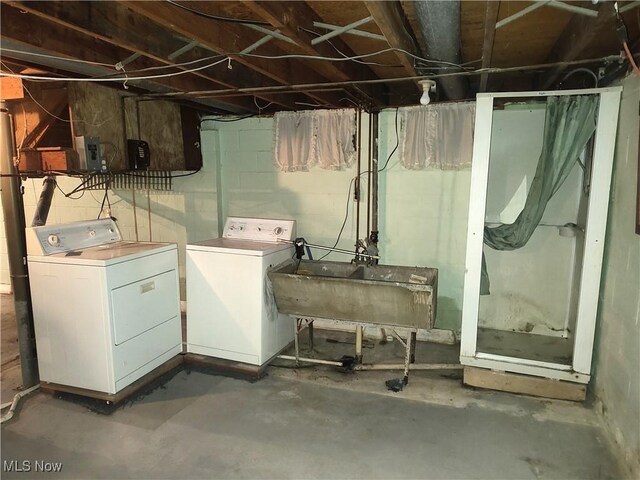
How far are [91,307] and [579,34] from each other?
10.5 ft

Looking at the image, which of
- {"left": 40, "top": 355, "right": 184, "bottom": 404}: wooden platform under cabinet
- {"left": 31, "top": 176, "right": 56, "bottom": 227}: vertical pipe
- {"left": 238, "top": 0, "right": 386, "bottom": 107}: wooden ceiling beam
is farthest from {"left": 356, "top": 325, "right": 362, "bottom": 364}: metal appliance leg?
{"left": 31, "top": 176, "right": 56, "bottom": 227}: vertical pipe

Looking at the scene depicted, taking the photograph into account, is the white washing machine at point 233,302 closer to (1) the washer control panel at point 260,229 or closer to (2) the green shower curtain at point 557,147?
(1) the washer control panel at point 260,229

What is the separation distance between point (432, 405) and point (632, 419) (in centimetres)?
112

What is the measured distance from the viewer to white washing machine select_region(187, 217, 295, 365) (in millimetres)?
3221

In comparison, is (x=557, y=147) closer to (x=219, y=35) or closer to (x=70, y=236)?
(x=219, y=35)

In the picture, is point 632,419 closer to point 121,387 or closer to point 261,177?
point 121,387

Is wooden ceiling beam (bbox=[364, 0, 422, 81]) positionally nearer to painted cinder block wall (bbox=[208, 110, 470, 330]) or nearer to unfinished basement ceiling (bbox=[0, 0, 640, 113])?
unfinished basement ceiling (bbox=[0, 0, 640, 113])

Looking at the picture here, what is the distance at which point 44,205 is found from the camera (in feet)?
10.1

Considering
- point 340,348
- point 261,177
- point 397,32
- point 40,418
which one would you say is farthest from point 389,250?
point 40,418

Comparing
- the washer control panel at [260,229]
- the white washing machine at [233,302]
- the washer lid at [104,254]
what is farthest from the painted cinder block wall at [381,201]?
the washer lid at [104,254]

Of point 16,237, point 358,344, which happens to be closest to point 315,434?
point 358,344

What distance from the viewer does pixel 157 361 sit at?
320cm

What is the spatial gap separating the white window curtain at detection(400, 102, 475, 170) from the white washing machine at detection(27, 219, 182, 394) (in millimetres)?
2279

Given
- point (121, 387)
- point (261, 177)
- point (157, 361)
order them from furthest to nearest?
point (261, 177) → point (157, 361) → point (121, 387)
